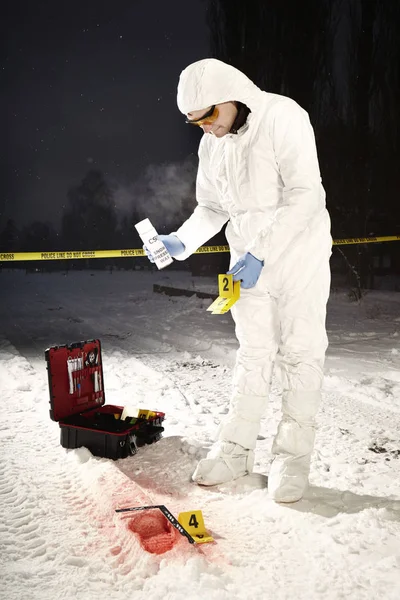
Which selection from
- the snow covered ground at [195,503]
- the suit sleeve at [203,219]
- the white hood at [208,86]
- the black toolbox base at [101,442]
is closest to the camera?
the snow covered ground at [195,503]

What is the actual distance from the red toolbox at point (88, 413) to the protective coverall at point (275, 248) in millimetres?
631

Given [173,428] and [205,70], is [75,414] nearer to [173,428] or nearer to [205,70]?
[173,428]

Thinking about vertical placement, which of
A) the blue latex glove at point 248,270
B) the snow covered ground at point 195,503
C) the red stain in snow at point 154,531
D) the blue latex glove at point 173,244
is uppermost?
the blue latex glove at point 173,244

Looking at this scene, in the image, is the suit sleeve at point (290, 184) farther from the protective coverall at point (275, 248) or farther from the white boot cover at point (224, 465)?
the white boot cover at point (224, 465)

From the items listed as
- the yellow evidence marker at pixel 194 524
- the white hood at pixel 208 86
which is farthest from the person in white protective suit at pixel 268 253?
the yellow evidence marker at pixel 194 524

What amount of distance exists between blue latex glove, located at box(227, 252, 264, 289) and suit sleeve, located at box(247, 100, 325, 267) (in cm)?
3

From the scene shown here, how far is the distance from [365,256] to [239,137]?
11.8 meters

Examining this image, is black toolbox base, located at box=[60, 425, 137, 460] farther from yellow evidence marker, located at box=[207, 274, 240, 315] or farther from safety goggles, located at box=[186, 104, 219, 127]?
safety goggles, located at box=[186, 104, 219, 127]

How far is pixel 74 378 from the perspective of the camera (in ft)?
11.7

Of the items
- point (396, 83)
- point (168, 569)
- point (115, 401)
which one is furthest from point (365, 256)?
point (168, 569)

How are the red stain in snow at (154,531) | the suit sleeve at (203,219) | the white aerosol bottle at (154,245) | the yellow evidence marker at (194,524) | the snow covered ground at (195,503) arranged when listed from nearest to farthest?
the snow covered ground at (195,503)
the red stain in snow at (154,531)
the yellow evidence marker at (194,524)
the white aerosol bottle at (154,245)
the suit sleeve at (203,219)

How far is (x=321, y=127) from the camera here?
13539mm

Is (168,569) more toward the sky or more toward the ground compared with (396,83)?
more toward the ground

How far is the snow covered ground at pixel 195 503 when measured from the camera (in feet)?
6.52
